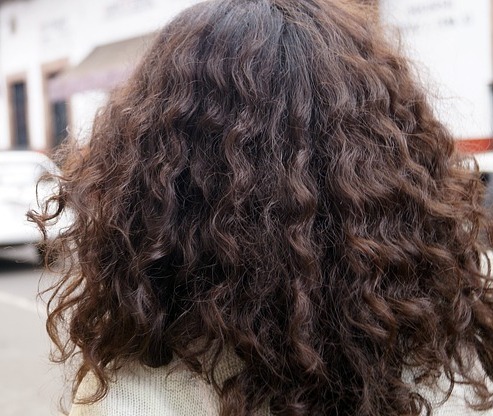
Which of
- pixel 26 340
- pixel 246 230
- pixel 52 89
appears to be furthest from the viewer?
pixel 52 89

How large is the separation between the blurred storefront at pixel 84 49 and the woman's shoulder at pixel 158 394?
8421 millimetres

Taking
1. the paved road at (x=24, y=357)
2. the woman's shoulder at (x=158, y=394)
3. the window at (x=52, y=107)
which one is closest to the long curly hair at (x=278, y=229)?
the woman's shoulder at (x=158, y=394)

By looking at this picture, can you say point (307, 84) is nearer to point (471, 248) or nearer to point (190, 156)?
point (190, 156)

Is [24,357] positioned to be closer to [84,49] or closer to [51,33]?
[84,49]

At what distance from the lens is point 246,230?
47.6 inches

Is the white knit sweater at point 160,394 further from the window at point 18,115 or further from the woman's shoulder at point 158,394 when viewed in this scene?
the window at point 18,115

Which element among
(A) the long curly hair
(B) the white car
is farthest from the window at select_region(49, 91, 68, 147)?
(A) the long curly hair

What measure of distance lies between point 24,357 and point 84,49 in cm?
1362

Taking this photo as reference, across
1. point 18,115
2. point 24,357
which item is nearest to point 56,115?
point 18,115

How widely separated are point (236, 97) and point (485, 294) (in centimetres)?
56

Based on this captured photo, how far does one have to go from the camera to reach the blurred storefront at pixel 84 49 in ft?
32.8

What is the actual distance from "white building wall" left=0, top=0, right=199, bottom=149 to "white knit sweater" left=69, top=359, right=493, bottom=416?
1484cm

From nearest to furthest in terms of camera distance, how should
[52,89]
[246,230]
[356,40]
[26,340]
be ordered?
[246,230]
[356,40]
[26,340]
[52,89]

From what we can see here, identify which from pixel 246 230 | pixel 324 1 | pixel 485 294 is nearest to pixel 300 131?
pixel 246 230
